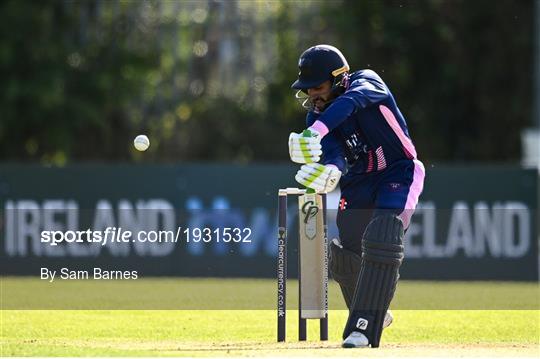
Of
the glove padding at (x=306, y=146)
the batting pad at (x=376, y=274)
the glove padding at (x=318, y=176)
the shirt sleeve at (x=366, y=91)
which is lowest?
the batting pad at (x=376, y=274)

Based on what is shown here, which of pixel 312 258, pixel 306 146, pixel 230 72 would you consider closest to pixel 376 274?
pixel 312 258

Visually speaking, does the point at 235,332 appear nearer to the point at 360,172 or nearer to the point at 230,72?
the point at 360,172

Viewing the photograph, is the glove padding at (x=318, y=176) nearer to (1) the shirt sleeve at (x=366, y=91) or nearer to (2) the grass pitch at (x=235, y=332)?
(1) the shirt sleeve at (x=366, y=91)

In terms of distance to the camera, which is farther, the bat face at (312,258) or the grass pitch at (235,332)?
the bat face at (312,258)

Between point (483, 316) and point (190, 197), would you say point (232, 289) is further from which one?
point (190, 197)

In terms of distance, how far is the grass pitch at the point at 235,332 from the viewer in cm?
743

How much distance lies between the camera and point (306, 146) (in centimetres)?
723

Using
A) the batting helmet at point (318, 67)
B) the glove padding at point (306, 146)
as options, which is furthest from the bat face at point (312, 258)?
the batting helmet at point (318, 67)

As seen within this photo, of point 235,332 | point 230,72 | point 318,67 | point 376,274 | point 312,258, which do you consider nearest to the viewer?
point 376,274

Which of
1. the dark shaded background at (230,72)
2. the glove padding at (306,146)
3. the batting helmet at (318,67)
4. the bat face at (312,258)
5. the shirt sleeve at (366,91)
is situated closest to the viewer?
the glove padding at (306,146)

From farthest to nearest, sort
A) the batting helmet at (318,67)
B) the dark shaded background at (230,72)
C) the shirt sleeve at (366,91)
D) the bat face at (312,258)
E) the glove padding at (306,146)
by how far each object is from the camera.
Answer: the dark shaded background at (230,72)
the bat face at (312,258)
the batting helmet at (318,67)
the shirt sleeve at (366,91)
the glove padding at (306,146)

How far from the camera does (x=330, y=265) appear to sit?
814 centimetres

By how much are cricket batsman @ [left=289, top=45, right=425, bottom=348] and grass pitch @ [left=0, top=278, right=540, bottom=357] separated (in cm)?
34

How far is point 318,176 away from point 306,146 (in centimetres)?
31
